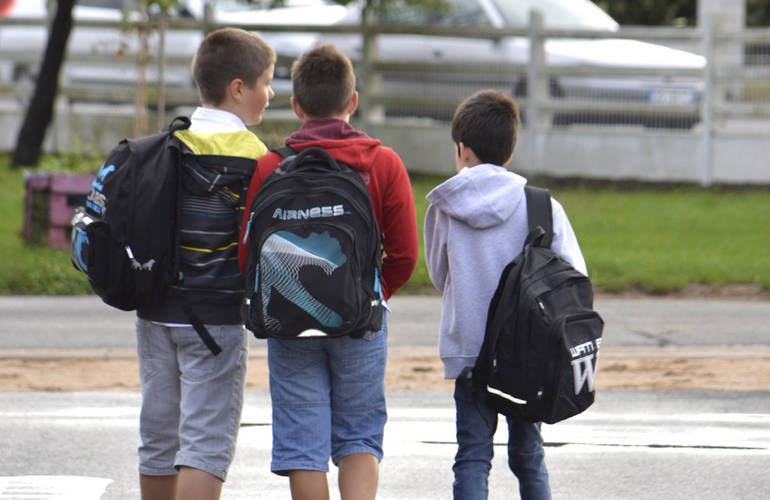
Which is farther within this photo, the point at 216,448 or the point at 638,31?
the point at 638,31

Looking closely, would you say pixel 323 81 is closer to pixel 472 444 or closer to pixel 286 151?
pixel 286 151

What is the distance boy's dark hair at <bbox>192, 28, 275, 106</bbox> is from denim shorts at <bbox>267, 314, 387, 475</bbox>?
2.69 ft

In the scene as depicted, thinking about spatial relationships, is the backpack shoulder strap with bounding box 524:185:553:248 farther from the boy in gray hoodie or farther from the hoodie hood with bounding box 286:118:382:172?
the hoodie hood with bounding box 286:118:382:172

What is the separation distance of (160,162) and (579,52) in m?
11.6

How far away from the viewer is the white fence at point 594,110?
1416 centimetres

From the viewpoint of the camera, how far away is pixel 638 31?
46.8 feet

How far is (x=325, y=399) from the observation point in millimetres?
3703

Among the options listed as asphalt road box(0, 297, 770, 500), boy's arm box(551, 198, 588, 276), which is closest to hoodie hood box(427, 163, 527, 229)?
boy's arm box(551, 198, 588, 276)

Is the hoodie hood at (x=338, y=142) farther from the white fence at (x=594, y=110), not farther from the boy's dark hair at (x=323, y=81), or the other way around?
the white fence at (x=594, y=110)

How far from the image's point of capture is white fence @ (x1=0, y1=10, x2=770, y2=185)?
14.2 metres

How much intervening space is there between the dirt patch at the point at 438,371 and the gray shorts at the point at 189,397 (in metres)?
2.83

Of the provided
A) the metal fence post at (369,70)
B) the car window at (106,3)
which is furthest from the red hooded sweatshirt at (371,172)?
the car window at (106,3)

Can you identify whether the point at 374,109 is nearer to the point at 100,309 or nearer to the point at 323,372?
the point at 100,309

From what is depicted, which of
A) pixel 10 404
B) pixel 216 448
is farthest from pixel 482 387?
pixel 10 404
